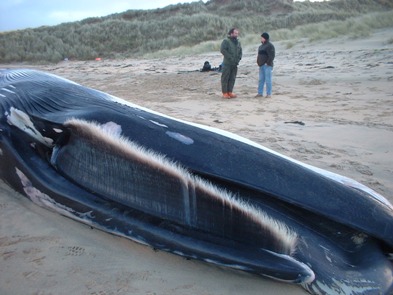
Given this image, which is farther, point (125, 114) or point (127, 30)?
point (127, 30)

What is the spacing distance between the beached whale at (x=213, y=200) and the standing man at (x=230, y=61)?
7237mm

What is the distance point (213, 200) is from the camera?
Result: 2021 mm

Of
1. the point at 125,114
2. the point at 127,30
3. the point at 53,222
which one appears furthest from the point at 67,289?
the point at 127,30

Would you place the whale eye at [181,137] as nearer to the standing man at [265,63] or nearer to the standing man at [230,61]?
the standing man at [230,61]

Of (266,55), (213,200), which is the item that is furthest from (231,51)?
(213,200)

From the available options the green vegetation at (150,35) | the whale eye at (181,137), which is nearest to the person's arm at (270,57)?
the whale eye at (181,137)

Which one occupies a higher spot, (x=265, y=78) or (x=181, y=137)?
(x=181, y=137)

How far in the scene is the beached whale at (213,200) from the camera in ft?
6.32

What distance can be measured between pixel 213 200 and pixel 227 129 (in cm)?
370

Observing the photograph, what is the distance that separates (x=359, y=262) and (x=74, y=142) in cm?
172

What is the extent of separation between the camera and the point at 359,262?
1.97 meters

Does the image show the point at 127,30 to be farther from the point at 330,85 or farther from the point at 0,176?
the point at 0,176

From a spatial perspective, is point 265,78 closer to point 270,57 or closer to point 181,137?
point 270,57

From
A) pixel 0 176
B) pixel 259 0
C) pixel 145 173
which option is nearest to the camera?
pixel 145 173
